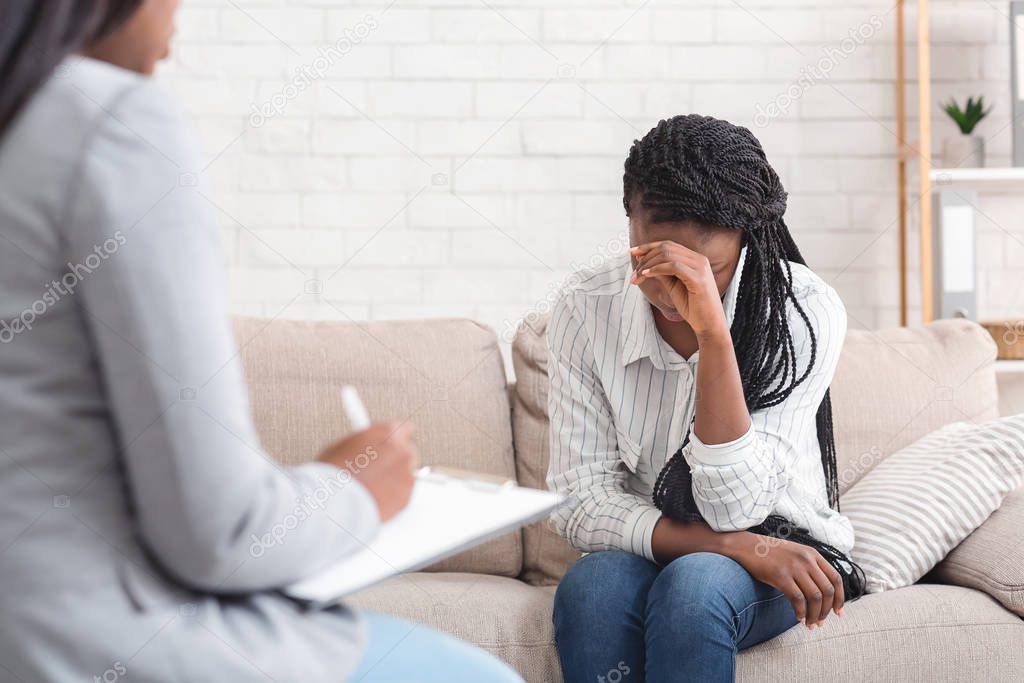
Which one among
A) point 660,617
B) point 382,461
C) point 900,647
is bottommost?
point 900,647

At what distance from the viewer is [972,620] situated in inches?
57.2

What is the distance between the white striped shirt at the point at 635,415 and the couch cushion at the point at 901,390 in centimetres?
36

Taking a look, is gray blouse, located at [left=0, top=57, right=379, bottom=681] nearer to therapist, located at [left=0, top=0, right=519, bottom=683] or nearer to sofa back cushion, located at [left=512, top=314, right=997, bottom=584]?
therapist, located at [left=0, top=0, right=519, bottom=683]

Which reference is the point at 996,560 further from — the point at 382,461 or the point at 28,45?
the point at 28,45

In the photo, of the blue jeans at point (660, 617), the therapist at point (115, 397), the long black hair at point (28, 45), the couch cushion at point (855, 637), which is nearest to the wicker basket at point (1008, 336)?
the couch cushion at point (855, 637)

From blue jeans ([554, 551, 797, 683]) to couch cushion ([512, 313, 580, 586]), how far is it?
39cm

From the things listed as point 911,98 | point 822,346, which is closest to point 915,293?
point 911,98

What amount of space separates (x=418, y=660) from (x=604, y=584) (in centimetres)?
66

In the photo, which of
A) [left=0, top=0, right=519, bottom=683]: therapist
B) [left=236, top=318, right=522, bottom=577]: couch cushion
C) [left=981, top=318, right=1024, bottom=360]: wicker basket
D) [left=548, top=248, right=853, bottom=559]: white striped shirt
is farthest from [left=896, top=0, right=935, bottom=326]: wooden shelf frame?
[left=0, top=0, right=519, bottom=683]: therapist

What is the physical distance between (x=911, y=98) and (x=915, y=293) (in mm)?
478

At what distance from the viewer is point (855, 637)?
141cm

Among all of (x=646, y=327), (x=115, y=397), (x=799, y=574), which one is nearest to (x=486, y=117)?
(x=646, y=327)

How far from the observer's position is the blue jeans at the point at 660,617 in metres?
1.24

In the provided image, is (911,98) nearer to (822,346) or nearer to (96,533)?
(822,346)
